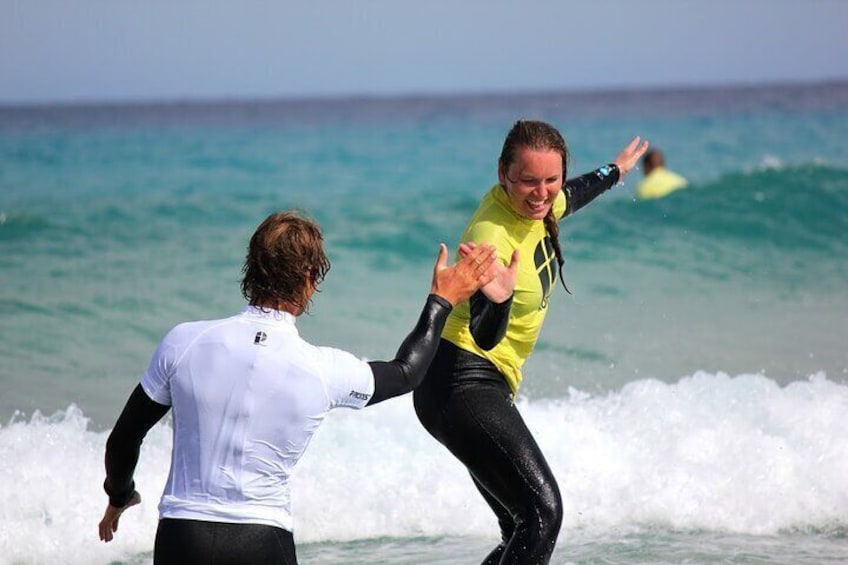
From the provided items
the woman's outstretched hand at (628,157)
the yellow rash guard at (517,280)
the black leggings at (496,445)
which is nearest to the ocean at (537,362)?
the woman's outstretched hand at (628,157)

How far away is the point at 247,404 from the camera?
310 centimetres

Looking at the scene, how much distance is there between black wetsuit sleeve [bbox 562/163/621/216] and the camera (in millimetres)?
4984

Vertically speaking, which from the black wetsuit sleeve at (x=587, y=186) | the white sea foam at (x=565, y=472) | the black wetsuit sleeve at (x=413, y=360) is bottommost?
the white sea foam at (x=565, y=472)

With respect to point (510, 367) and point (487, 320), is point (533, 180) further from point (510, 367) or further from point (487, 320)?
point (510, 367)

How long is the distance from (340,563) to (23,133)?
52034 millimetres

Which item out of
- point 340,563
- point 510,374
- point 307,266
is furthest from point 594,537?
point 307,266

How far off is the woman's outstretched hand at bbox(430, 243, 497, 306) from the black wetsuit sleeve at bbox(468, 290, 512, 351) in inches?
13.7

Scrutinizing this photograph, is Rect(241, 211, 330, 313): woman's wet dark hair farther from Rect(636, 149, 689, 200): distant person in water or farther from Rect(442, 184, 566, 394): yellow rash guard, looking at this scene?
Rect(636, 149, 689, 200): distant person in water

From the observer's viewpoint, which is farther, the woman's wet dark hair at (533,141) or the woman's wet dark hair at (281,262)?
the woman's wet dark hair at (533,141)

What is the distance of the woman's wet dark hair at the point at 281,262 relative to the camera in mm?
3207

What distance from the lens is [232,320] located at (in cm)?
321

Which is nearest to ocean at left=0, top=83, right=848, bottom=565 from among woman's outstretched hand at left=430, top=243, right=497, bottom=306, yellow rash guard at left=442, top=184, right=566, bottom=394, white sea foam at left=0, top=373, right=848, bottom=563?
white sea foam at left=0, top=373, right=848, bottom=563

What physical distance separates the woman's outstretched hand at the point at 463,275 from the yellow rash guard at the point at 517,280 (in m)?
0.60

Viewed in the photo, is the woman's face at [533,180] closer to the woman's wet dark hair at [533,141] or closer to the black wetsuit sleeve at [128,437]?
the woman's wet dark hair at [533,141]
